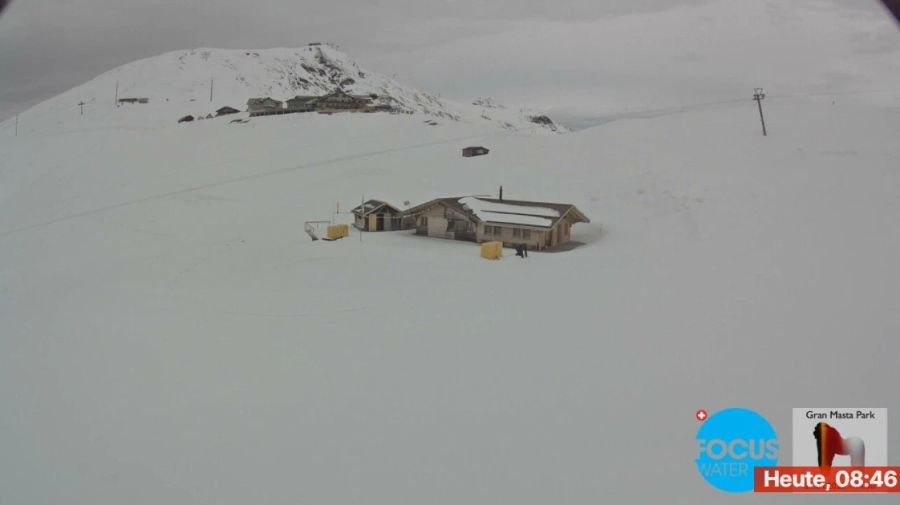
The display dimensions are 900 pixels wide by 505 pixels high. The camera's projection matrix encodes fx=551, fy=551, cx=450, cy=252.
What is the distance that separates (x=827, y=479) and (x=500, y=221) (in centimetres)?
719

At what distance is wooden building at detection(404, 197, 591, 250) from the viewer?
9742mm

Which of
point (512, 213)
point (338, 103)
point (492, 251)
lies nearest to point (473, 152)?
point (512, 213)

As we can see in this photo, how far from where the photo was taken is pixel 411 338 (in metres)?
5.22

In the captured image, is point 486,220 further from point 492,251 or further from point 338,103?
point 338,103

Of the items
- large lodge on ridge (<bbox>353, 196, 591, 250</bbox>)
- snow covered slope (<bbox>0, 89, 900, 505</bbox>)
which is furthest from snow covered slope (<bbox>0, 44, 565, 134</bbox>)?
snow covered slope (<bbox>0, 89, 900, 505</bbox>)

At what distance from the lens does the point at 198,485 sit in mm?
3148

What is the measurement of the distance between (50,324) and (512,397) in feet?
14.9

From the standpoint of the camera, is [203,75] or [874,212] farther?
[203,75]

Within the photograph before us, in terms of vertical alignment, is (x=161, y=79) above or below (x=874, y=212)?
above

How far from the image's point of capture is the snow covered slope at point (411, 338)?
3.32 meters

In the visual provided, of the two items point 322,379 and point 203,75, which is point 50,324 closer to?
point 322,379

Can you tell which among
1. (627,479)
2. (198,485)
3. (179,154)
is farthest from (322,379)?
(179,154)

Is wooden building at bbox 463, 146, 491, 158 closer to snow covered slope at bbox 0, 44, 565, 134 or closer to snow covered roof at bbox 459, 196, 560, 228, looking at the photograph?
snow covered roof at bbox 459, 196, 560, 228

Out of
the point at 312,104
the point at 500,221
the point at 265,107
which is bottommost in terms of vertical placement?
the point at 500,221
